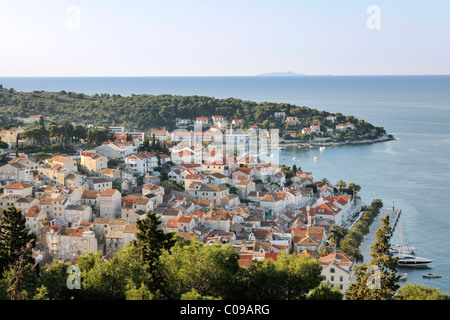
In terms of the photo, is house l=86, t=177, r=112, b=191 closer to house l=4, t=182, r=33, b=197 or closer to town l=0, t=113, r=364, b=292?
town l=0, t=113, r=364, b=292

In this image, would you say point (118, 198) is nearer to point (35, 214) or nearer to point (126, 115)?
point (35, 214)

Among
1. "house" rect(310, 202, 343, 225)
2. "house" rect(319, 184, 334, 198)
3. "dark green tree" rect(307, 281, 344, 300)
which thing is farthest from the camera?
"house" rect(319, 184, 334, 198)

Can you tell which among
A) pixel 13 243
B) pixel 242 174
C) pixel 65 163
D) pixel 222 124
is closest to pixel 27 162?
pixel 65 163

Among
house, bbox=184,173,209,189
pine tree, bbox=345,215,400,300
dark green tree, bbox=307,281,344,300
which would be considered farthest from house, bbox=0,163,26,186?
dark green tree, bbox=307,281,344,300

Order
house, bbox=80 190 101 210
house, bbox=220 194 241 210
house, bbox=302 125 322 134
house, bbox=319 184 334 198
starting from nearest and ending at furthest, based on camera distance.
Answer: house, bbox=80 190 101 210 → house, bbox=220 194 241 210 → house, bbox=319 184 334 198 → house, bbox=302 125 322 134

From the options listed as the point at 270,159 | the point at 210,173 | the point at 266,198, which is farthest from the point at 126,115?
the point at 266,198

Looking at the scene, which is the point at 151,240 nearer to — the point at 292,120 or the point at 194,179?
the point at 194,179
